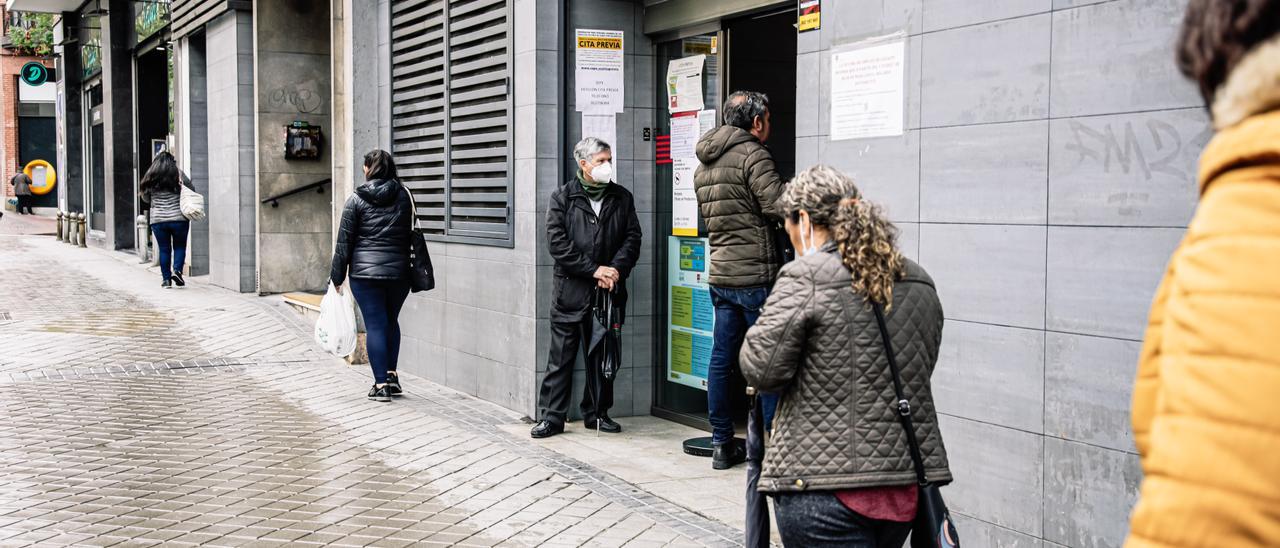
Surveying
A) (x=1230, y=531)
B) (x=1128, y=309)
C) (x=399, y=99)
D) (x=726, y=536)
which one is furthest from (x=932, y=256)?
(x=399, y=99)

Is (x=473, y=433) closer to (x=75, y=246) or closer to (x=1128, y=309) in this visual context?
(x=1128, y=309)

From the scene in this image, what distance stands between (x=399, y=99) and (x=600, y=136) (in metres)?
2.88

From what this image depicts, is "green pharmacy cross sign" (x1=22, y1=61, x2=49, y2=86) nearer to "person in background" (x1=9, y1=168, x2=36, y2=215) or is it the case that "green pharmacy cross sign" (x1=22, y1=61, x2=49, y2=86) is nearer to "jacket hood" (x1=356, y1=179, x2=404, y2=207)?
"person in background" (x1=9, y1=168, x2=36, y2=215)

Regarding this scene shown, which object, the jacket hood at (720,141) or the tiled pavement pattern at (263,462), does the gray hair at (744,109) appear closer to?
the jacket hood at (720,141)

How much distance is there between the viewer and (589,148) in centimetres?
788

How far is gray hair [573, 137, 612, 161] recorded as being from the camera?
25.8ft

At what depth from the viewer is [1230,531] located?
1463 mm

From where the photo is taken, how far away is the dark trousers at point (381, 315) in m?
9.46

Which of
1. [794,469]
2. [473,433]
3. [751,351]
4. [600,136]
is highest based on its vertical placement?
[600,136]

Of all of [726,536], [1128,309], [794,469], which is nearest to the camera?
[794,469]

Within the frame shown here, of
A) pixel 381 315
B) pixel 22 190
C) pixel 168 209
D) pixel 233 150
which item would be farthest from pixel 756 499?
pixel 22 190

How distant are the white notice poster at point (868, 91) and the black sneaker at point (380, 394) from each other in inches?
185

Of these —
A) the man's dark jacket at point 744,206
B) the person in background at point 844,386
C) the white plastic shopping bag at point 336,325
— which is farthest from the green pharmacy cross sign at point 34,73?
the person in background at point 844,386

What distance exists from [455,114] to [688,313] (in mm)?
2601
